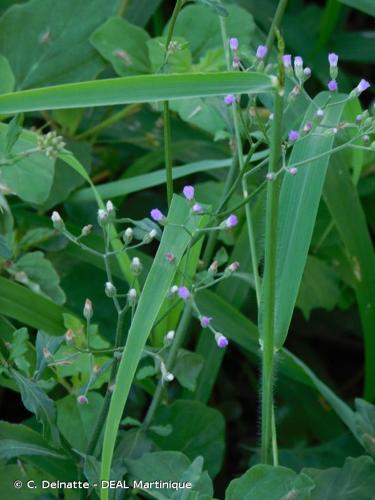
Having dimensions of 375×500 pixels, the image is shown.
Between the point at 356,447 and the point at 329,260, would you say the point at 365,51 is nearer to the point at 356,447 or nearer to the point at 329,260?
the point at 329,260

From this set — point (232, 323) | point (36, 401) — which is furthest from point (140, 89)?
point (232, 323)

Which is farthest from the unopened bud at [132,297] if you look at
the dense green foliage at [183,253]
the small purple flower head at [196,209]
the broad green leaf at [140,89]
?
the broad green leaf at [140,89]

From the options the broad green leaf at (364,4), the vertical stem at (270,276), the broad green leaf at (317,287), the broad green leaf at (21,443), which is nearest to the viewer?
the vertical stem at (270,276)

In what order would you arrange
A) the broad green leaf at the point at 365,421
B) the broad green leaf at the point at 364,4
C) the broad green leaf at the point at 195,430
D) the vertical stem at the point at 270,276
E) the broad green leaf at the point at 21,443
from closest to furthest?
the vertical stem at the point at 270,276 → the broad green leaf at the point at 21,443 → the broad green leaf at the point at 365,421 → the broad green leaf at the point at 195,430 → the broad green leaf at the point at 364,4

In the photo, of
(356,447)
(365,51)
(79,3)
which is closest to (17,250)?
(79,3)

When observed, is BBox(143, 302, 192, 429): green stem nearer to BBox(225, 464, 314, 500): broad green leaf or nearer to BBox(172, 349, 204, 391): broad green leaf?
BBox(172, 349, 204, 391): broad green leaf

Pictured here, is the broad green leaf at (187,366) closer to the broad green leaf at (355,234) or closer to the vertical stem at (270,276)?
the vertical stem at (270,276)

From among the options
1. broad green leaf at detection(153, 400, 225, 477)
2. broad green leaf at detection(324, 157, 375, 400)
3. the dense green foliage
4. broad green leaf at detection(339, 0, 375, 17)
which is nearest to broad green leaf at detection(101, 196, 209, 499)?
the dense green foliage
